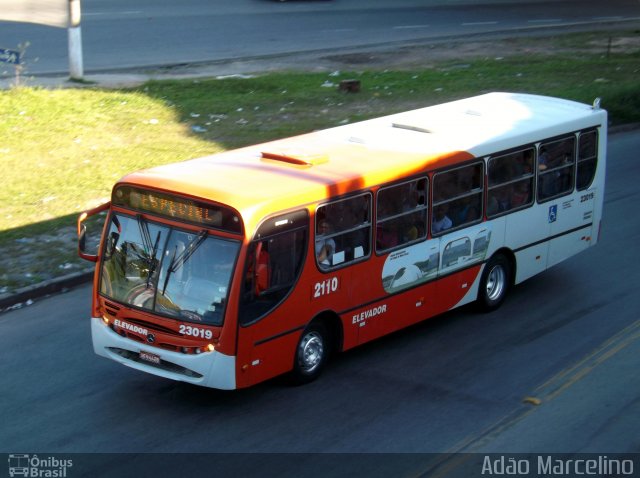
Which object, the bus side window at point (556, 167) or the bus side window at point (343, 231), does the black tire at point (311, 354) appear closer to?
the bus side window at point (343, 231)

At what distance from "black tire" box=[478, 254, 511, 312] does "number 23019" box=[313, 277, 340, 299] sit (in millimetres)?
2795

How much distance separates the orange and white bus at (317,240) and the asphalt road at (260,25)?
15.9 metres

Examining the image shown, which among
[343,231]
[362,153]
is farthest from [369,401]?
[362,153]

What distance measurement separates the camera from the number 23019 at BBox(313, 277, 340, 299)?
404 inches

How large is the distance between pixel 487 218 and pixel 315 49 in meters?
19.6

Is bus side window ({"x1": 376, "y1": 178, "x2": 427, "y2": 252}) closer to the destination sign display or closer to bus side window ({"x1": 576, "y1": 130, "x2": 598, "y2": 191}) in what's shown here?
the destination sign display

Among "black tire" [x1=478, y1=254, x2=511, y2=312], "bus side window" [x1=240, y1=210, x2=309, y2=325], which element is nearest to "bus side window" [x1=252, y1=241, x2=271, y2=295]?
"bus side window" [x1=240, y1=210, x2=309, y2=325]

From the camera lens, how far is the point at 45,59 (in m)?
27.0

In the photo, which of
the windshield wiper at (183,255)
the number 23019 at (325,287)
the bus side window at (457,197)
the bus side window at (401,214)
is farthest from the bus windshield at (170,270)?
the bus side window at (457,197)

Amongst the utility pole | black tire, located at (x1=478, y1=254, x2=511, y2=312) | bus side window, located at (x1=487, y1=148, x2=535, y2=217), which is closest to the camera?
bus side window, located at (x1=487, y1=148, x2=535, y2=217)

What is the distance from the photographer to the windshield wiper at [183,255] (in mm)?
9555

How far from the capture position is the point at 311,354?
1049cm

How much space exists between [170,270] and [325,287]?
167 cm

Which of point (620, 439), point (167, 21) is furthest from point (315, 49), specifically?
point (620, 439)
